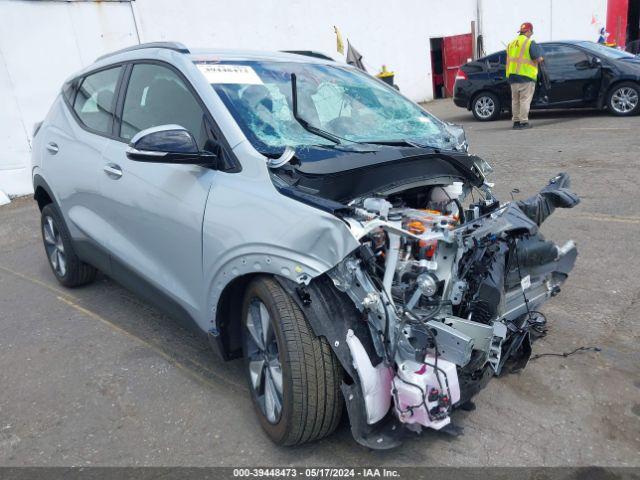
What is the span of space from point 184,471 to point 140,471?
0.68 ft

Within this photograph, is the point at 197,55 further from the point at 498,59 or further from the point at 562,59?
the point at 498,59

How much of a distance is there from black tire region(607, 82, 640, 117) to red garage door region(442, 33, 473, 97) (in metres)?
7.50

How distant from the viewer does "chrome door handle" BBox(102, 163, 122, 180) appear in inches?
137

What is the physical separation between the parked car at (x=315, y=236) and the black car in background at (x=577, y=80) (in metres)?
8.50

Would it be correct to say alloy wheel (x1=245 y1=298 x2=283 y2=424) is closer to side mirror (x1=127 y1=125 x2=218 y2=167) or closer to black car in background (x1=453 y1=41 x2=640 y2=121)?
side mirror (x1=127 y1=125 x2=218 y2=167)

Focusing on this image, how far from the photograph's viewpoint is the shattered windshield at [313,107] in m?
3.02

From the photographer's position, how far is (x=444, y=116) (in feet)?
46.9

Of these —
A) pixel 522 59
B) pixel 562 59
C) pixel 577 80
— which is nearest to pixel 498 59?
pixel 562 59

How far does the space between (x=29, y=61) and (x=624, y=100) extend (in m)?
10.6

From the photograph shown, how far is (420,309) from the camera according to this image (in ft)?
7.93

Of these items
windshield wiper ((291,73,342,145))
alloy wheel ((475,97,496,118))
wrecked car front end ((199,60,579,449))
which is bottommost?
alloy wheel ((475,97,496,118))

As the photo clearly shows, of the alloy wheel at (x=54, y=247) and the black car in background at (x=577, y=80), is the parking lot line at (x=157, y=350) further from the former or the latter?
the black car in background at (x=577, y=80)

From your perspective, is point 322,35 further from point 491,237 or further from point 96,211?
point 491,237

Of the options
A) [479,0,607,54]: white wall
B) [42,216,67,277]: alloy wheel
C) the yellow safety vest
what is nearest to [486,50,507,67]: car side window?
the yellow safety vest
